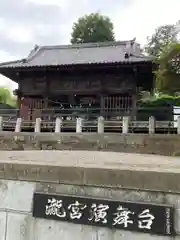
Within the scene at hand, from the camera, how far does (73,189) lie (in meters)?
2.50

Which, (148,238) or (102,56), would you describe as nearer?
(148,238)

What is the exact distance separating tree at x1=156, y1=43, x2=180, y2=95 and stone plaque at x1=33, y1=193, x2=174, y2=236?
1099 cm

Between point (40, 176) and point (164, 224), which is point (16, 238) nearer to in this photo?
point (40, 176)

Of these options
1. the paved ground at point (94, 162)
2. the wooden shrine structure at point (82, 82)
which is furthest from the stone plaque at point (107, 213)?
the wooden shrine structure at point (82, 82)

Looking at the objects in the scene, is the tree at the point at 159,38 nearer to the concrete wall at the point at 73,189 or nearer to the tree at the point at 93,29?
the tree at the point at 93,29

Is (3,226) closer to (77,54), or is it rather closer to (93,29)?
(77,54)

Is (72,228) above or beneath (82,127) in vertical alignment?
beneath

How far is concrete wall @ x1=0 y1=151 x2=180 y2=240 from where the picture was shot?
2.26m

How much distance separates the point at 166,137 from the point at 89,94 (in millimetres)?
6736

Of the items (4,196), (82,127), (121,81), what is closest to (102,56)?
(121,81)

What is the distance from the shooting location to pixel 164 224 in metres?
2.18

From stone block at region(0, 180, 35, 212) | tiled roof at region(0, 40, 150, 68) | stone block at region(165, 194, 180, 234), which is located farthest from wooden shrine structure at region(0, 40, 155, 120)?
stone block at region(165, 194, 180, 234)

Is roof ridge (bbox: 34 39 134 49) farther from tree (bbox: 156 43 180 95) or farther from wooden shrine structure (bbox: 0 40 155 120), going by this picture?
tree (bbox: 156 43 180 95)

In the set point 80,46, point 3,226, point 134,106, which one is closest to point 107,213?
point 3,226
